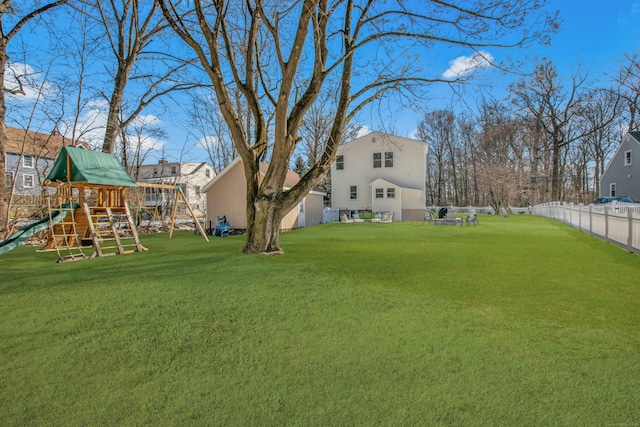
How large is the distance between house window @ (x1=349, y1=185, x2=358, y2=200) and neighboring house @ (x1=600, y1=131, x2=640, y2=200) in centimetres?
2073

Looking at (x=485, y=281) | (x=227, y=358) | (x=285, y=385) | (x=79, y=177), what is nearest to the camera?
(x=285, y=385)

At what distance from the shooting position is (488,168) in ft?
113

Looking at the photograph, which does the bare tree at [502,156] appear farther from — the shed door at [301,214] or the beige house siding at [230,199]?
the beige house siding at [230,199]

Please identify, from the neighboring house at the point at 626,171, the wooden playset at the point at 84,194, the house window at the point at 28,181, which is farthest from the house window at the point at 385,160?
the house window at the point at 28,181

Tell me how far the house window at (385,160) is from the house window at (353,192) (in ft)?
7.76

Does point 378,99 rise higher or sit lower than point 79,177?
higher

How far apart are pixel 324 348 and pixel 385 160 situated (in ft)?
83.1

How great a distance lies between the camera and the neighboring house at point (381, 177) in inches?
1038

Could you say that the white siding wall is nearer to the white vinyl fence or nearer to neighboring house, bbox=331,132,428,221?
neighboring house, bbox=331,132,428,221

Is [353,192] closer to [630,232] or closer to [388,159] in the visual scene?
[388,159]

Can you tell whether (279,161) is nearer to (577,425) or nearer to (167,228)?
(577,425)

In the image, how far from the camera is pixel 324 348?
3.12 meters

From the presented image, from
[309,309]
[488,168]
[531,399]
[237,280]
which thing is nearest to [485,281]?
[309,309]

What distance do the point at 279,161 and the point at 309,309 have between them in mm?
5230
